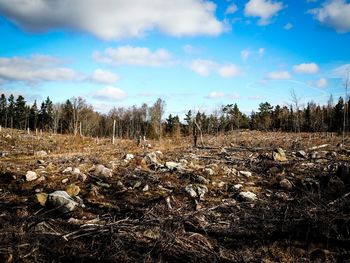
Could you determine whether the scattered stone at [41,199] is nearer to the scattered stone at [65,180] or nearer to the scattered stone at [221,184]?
the scattered stone at [65,180]

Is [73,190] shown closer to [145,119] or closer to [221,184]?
[221,184]

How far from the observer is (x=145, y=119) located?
2781 inches

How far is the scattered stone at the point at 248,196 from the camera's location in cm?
642

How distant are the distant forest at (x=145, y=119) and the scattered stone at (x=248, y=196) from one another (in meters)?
45.7

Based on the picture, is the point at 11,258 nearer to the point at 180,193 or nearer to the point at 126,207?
the point at 126,207

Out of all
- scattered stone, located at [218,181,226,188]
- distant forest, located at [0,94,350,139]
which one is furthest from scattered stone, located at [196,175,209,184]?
distant forest, located at [0,94,350,139]

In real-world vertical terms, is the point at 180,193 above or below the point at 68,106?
below

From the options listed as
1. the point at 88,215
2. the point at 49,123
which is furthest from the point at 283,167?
the point at 49,123

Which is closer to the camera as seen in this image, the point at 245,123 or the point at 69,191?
the point at 69,191

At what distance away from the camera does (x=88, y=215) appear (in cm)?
552

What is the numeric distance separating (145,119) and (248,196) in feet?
213

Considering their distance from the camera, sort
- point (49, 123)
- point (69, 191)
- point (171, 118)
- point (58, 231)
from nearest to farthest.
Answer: point (58, 231), point (69, 191), point (49, 123), point (171, 118)

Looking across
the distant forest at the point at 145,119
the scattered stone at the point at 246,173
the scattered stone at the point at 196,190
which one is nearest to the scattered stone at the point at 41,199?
the scattered stone at the point at 196,190

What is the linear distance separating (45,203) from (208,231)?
3.16 metres
